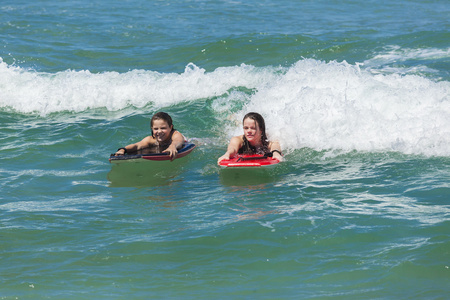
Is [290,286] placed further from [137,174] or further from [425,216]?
[137,174]

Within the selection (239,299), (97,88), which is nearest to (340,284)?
(239,299)

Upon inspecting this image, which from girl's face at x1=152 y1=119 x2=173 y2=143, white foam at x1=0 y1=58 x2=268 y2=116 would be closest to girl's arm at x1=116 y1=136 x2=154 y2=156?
girl's face at x1=152 y1=119 x2=173 y2=143

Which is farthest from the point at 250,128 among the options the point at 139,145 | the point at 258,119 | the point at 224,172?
the point at 139,145

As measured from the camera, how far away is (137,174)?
8.39 meters

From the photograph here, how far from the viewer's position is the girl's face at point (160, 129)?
9047mm

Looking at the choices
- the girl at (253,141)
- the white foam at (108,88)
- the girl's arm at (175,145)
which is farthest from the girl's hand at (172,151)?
the white foam at (108,88)

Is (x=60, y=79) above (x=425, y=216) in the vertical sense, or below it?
above

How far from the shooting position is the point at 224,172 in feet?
27.2

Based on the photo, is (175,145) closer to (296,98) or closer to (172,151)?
(172,151)

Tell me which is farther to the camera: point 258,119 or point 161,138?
point 161,138

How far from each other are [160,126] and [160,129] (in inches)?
1.8

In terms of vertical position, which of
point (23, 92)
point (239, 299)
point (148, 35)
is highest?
point (148, 35)

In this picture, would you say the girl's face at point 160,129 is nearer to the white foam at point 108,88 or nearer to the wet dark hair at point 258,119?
the wet dark hair at point 258,119

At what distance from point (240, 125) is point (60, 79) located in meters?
5.60
